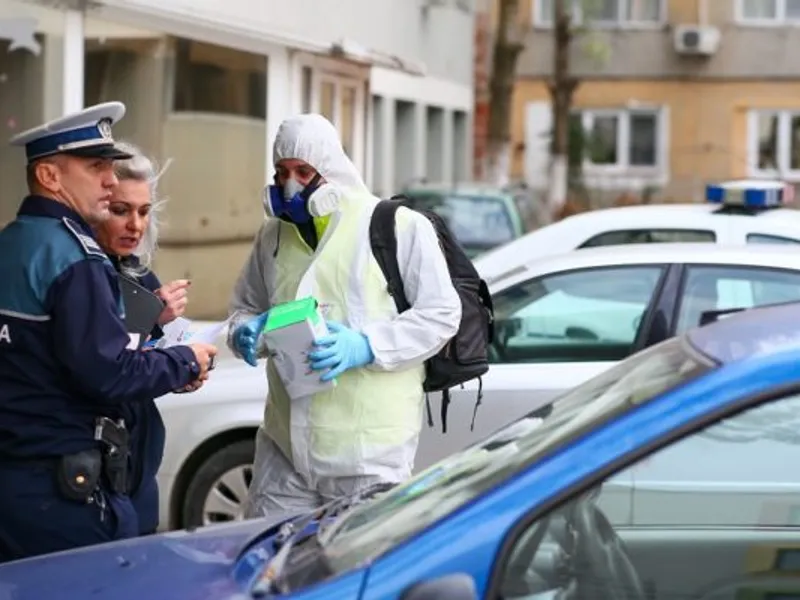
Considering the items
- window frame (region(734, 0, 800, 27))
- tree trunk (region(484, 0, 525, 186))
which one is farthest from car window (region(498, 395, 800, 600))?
window frame (region(734, 0, 800, 27))

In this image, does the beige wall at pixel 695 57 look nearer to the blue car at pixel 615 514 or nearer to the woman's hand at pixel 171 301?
the woman's hand at pixel 171 301

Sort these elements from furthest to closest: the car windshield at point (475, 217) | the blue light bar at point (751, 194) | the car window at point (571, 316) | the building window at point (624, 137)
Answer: the building window at point (624, 137), the car windshield at point (475, 217), the blue light bar at point (751, 194), the car window at point (571, 316)

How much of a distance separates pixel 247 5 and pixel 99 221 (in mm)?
9032

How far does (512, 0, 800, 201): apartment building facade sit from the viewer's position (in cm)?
3250

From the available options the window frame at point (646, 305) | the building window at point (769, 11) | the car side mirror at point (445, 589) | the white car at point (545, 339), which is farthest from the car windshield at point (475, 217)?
the building window at point (769, 11)

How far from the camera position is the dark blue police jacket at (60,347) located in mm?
4230

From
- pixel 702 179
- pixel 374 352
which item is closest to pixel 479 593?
pixel 374 352

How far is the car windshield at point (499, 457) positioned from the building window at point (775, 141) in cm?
2951

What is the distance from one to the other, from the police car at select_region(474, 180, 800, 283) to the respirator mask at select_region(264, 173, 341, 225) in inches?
153

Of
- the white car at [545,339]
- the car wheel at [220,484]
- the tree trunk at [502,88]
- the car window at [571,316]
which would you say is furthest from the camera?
the tree trunk at [502,88]

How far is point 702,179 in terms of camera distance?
32469 millimetres

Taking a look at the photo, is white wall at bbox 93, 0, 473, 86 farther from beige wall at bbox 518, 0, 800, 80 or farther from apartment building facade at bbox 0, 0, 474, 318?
beige wall at bbox 518, 0, 800, 80

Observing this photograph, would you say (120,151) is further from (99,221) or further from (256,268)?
(256,268)

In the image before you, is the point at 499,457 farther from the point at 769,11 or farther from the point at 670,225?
the point at 769,11
